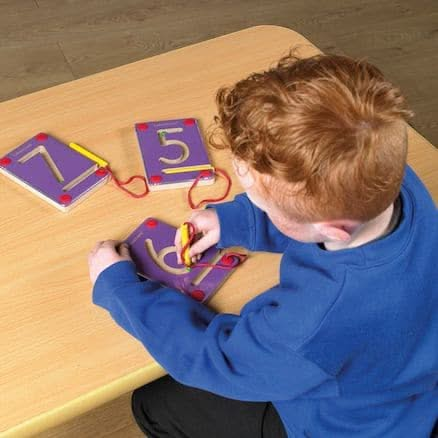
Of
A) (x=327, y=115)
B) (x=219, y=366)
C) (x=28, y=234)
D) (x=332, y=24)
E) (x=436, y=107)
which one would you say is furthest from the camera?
(x=332, y=24)

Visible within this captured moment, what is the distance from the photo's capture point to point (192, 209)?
91cm

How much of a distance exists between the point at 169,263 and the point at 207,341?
0.15 m

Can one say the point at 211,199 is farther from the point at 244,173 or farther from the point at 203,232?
the point at 244,173

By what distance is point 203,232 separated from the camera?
0.87 metres

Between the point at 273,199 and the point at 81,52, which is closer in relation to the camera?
the point at 273,199

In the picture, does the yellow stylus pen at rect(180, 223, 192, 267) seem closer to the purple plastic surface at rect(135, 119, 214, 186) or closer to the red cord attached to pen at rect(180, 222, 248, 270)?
the red cord attached to pen at rect(180, 222, 248, 270)

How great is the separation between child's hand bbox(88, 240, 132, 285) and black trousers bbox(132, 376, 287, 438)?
25cm

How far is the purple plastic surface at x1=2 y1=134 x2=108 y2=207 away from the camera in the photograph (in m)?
0.89

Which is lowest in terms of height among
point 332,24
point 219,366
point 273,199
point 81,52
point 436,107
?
point 436,107

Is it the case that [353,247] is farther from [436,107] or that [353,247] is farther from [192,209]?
[436,107]

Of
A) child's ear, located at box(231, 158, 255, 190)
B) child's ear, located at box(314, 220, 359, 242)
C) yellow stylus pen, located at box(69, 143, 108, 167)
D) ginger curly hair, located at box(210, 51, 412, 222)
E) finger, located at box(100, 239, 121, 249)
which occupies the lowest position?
finger, located at box(100, 239, 121, 249)

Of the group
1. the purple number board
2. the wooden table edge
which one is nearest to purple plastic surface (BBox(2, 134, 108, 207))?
the purple number board

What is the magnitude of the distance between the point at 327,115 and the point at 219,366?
0.30 meters

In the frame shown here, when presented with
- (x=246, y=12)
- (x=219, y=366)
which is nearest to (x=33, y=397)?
(x=219, y=366)
